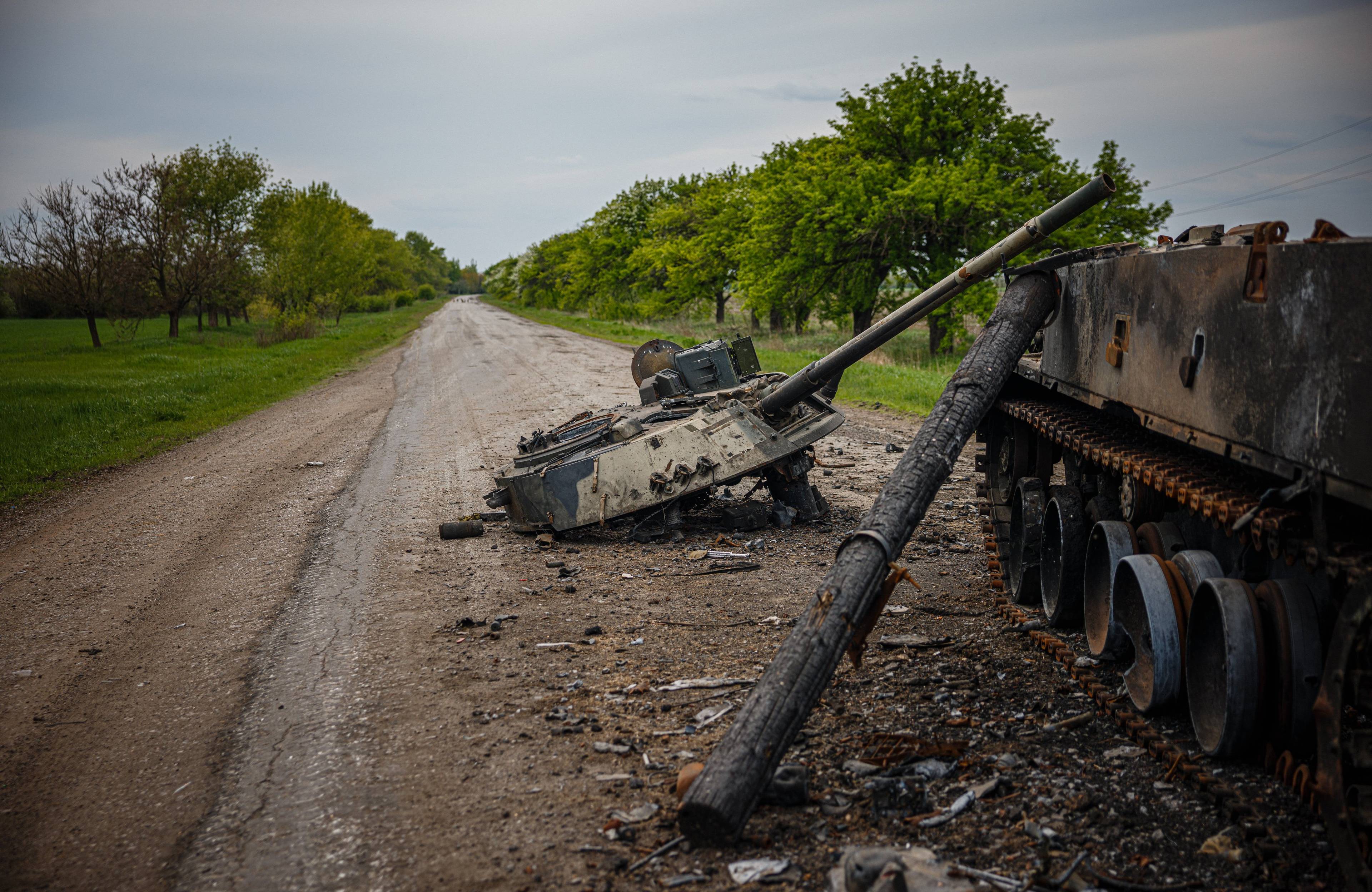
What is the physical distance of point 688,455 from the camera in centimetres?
799

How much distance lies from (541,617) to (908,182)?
63.2ft

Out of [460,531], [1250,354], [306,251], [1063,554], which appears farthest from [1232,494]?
[306,251]

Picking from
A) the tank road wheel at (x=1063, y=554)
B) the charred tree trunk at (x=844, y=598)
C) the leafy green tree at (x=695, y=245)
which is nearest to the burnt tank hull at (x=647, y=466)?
the tank road wheel at (x=1063, y=554)

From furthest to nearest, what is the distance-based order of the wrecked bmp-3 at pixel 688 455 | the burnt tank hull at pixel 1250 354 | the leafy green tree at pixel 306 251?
the leafy green tree at pixel 306 251, the wrecked bmp-3 at pixel 688 455, the burnt tank hull at pixel 1250 354

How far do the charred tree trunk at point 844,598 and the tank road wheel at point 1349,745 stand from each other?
180 cm

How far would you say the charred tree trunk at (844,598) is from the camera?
3.56m

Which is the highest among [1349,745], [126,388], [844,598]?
[126,388]

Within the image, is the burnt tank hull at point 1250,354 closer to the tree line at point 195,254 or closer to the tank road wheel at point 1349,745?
the tank road wheel at point 1349,745

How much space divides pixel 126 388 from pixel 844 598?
20519 mm

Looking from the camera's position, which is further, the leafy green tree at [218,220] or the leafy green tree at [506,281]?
the leafy green tree at [506,281]

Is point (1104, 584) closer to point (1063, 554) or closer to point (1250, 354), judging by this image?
point (1063, 554)

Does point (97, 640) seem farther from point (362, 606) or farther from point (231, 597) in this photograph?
point (362, 606)

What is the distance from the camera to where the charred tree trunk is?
140 inches

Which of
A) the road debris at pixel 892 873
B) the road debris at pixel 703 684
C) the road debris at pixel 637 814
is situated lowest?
the road debris at pixel 637 814
